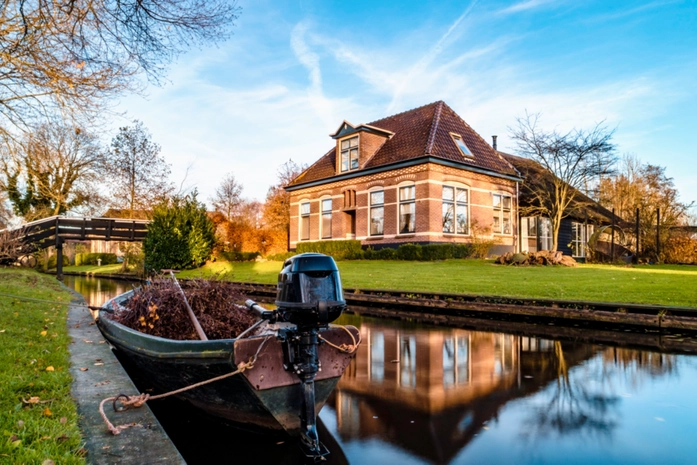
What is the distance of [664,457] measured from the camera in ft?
11.2

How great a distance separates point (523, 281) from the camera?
1241 centimetres

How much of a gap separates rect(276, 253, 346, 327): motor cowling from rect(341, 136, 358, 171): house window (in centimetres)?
2133

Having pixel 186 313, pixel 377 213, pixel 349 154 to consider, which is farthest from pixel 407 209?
pixel 186 313

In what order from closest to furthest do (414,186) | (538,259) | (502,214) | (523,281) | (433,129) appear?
(523,281), (538,259), (414,186), (433,129), (502,214)

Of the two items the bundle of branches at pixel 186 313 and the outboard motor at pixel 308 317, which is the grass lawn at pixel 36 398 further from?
the outboard motor at pixel 308 317

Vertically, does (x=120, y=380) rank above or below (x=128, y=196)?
below

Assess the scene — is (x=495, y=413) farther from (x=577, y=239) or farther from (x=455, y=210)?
(x=577, y=239)

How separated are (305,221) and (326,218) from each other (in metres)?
2.06

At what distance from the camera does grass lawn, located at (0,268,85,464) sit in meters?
2.45

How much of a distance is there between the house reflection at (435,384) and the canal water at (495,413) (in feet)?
0.04

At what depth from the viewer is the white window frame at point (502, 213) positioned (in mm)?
23672

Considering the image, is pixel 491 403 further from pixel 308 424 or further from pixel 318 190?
pixel 318 190

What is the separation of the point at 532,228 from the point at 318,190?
12.7 m

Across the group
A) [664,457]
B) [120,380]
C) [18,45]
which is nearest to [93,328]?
[120,380]
